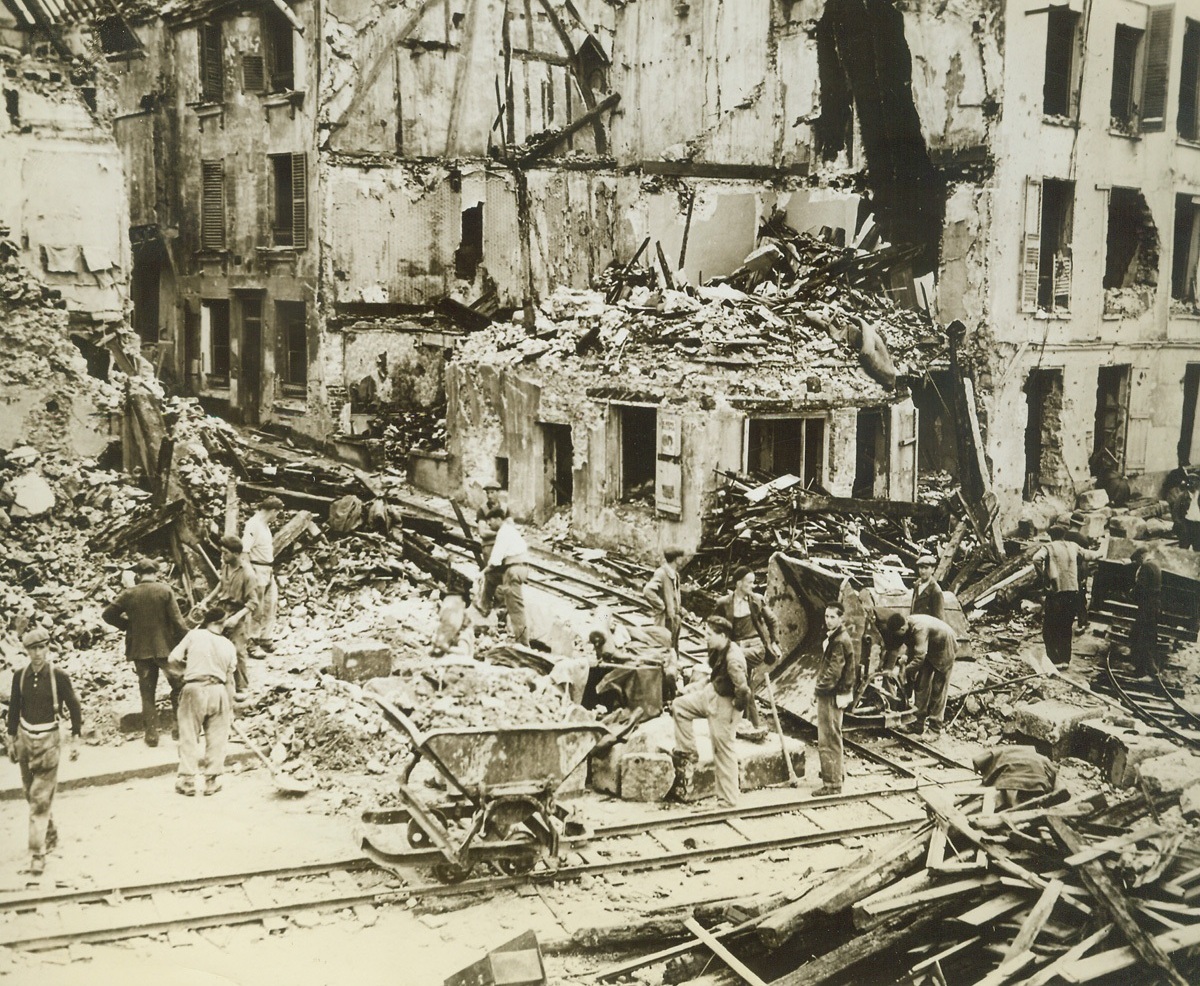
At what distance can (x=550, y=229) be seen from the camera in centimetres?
668

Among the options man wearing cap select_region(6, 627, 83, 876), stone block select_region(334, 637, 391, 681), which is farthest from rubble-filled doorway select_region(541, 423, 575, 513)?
man wearing cap select_region(6, 627, 83, 876)

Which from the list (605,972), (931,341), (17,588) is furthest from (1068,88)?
(17,588)

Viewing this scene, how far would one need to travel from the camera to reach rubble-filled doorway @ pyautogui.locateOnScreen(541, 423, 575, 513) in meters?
6.02

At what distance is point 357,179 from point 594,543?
2.49m

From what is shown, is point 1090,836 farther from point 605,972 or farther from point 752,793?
point 605,972

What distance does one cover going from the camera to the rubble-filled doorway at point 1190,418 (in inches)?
255

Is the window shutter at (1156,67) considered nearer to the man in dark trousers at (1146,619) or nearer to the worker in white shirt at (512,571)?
the man in dark trousers at (1146,619)

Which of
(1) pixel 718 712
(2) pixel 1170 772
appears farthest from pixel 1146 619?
(1) pixel 718 712

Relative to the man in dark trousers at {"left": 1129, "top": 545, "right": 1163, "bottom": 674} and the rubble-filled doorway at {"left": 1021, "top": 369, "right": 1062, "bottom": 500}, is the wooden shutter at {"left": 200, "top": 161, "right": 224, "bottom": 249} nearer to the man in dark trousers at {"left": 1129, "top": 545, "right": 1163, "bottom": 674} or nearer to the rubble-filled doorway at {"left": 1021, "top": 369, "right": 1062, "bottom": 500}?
the rubble-filled doorway at {"left": 1021, "top": 369, "right": 1062, "bottom": 500}

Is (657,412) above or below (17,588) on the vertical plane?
above

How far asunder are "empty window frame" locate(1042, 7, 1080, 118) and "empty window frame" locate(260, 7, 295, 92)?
432cm

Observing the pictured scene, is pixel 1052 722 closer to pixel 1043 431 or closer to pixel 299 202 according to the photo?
pixel 1043 431

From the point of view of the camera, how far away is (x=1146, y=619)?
20.4ft

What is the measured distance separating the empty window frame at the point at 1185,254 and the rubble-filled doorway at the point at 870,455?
2.13m
